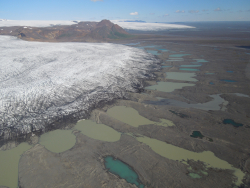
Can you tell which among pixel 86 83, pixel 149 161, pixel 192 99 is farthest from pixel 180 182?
pixel 86 83

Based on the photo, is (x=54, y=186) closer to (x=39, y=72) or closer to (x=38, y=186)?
(x=38, y=186)

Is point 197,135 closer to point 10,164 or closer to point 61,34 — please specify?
point 10,164

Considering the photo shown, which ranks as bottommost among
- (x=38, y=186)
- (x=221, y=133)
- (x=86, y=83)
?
(x=38, y=186)

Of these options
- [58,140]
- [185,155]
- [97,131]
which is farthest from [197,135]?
[58,140]

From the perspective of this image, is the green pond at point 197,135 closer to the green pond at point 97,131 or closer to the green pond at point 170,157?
the green pond at point 170,157

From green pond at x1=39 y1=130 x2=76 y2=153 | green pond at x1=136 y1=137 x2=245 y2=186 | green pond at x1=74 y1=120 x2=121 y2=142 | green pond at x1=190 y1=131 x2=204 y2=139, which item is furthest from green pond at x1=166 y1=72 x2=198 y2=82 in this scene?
green pond at x1=39 y1=130 x2=76 y2=153

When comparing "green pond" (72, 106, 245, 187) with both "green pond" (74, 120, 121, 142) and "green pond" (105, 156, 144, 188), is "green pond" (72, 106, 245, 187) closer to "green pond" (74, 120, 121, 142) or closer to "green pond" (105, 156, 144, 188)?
"green pond" (105, 156, 144, 188)
